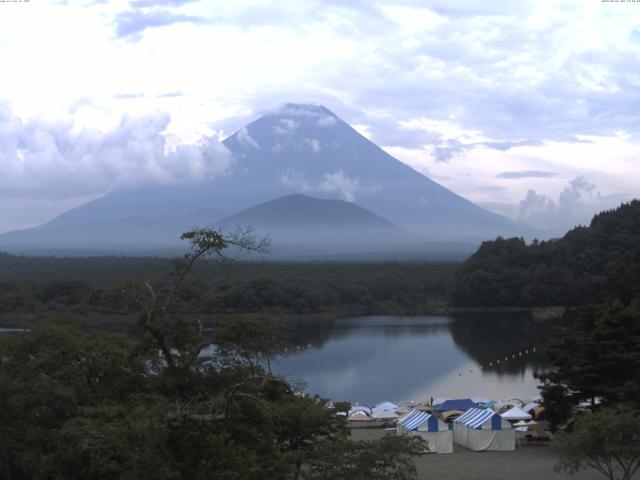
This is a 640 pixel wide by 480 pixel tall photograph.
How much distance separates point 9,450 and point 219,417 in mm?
1736

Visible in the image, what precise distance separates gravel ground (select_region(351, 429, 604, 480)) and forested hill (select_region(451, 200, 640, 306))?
1008 inches

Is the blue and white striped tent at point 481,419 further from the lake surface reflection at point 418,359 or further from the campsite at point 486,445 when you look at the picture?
the lake surface reflection at point 418,359

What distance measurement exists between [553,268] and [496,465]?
29462mm

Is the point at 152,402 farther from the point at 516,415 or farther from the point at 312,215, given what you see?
the point at 312,215

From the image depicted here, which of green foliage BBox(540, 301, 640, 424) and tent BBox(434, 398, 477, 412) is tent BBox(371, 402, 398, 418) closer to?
tent BBox(434, 398, 477, 412)

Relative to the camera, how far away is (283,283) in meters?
39.0

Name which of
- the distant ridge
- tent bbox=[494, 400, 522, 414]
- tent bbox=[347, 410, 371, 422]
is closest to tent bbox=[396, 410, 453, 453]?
tent bbox=[347, 410, 371, 422]

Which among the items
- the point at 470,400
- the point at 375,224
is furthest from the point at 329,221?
the point at 470,400

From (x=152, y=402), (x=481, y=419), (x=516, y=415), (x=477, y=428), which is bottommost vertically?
(x=516, y=415)

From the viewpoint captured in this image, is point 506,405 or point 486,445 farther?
point 506,405

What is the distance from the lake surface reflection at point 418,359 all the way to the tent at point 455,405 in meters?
2.87

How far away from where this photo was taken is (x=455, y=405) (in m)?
15.9

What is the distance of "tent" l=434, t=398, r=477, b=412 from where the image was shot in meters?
15.8

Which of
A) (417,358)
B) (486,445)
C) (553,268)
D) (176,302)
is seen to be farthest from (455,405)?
(553,268)
